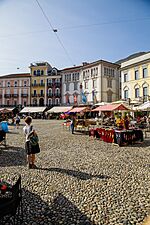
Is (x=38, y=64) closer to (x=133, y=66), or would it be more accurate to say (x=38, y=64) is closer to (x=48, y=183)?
(x=133, y=66)

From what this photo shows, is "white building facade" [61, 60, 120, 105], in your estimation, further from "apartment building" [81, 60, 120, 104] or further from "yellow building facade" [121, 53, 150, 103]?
"yellow building facade" [121, 53, 150, 103]

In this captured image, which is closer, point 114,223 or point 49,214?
point 114,223

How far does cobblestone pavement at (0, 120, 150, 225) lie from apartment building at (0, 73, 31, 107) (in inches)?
2144

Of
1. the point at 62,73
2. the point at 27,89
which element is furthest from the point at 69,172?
the point at 27,89

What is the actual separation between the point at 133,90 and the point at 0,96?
44229mm

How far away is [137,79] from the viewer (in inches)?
1341

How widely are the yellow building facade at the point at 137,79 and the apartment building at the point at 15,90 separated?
108ft

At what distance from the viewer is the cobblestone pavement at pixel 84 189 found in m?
3.47

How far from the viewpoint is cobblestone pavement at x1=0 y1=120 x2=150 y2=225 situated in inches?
136

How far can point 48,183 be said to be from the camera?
499 centimetres

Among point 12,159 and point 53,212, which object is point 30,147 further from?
point 53,212

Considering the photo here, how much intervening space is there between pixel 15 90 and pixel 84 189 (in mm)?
60410

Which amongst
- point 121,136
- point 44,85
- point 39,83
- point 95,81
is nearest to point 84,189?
point 121,136

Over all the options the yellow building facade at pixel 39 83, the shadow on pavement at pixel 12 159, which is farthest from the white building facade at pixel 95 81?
the shadow on pavement at pixel 12 159
